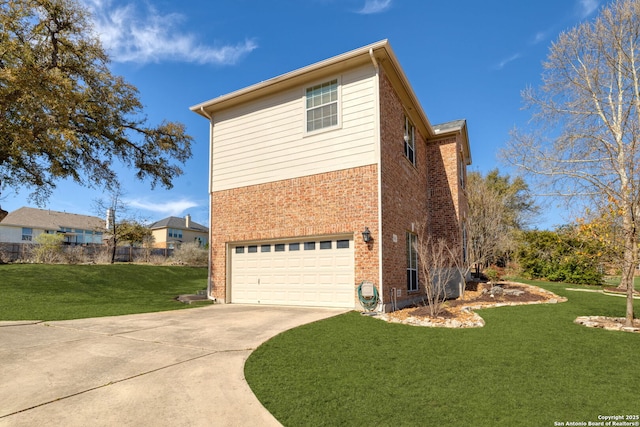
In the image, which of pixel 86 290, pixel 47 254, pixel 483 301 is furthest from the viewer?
pixel 47 254

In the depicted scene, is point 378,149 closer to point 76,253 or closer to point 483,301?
point 483,301

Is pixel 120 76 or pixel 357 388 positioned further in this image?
pixel 120 76

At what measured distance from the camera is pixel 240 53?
44.3ft

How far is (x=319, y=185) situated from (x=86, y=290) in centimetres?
1037

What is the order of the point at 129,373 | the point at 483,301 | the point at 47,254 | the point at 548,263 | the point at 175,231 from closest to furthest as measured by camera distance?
the point at 129,373 < the point at 483,301 < the point at 548,263 < the point at 47,254 < the point at 175,231

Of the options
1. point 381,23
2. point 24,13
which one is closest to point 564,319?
point 381,23

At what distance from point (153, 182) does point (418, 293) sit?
15.0 meters

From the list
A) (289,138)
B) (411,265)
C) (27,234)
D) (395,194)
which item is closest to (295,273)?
(395,194)

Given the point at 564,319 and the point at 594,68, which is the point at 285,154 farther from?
the point at 594,68

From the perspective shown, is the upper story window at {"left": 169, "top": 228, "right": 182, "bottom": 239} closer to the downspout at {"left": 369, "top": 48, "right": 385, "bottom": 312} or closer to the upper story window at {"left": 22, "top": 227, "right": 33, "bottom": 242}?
the upper story window at {"left": 22, "top": 227, "right": 33, "bottom": 242}

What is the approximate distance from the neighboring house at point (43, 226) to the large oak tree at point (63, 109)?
18790 mm

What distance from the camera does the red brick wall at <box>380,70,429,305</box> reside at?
30.3 feet

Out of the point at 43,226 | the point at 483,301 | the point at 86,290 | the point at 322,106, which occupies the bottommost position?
the point at 483,301

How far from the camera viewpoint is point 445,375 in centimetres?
421
